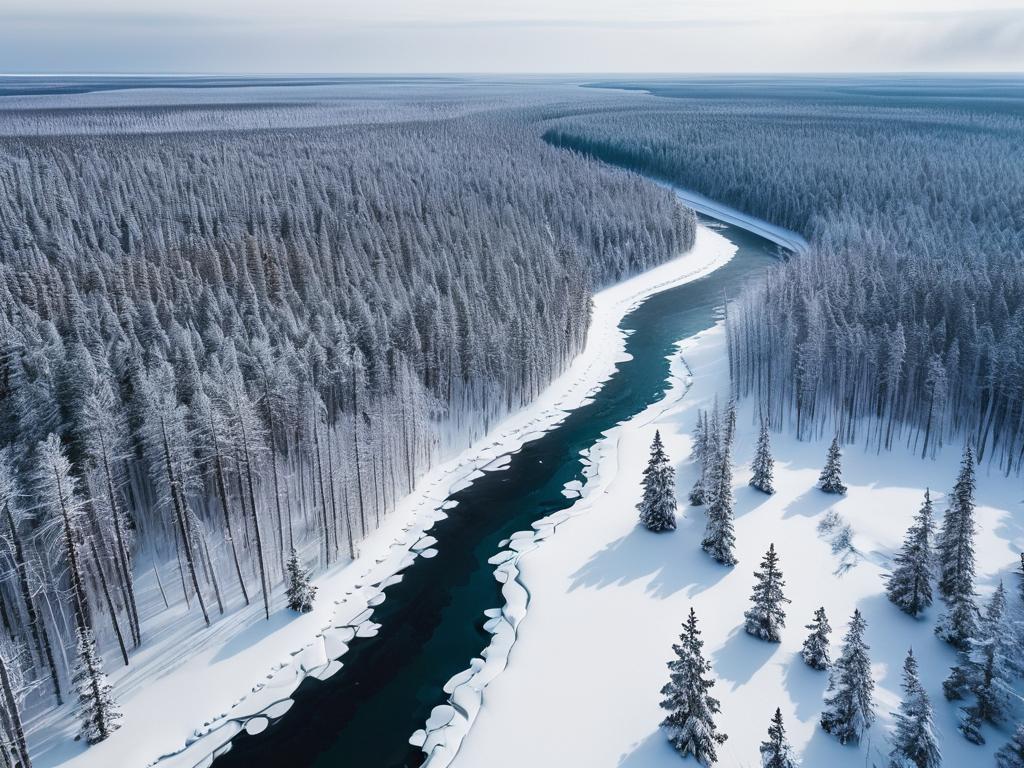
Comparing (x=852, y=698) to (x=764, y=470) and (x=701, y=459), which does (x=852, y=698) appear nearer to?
(x=764, y=470)

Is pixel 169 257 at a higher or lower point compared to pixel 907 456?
higher

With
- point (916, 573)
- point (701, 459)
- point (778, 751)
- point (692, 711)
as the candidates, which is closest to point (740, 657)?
point (692, 711)

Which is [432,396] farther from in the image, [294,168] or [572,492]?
[294,168]

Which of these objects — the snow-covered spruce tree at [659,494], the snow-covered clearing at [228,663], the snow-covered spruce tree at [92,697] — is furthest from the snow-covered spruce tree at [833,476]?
the snow-covered spruce tree at [92,697]

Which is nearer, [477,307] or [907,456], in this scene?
[907,456]

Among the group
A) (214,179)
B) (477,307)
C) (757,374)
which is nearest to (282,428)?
(477,307)

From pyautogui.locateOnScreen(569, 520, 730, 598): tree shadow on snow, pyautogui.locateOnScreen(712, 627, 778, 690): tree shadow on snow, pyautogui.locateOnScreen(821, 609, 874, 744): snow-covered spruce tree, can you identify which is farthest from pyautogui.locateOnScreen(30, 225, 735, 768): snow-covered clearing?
pyautogui.locateOnScreen(821, 609, 874, 744): snow-covered spruce tree

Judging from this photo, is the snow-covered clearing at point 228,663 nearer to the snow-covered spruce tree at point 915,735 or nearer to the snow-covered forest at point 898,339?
the snow-covered spruce tree at point 915,735
